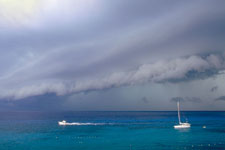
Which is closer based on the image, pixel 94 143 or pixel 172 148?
pixel 172 148

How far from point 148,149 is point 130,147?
6347 millimetres

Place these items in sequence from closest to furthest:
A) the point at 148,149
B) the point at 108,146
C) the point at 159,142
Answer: the point at 148,149, the point at 108,146, the point at 159,142

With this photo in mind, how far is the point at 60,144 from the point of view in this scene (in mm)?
82375

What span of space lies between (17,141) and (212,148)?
225ft

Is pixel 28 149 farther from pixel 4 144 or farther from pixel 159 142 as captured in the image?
pixel 159 142

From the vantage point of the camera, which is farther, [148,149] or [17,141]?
[17,141]

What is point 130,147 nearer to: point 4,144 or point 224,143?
point 224,143

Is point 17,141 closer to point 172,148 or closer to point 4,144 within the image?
point 4,144

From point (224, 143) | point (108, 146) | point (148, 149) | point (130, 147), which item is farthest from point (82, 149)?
point (224, 143)


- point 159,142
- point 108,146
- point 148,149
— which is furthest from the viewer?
point 159,142

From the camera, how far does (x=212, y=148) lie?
73062 mm

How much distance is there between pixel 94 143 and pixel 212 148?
39.0 meters

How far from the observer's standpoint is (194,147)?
74.9 metres

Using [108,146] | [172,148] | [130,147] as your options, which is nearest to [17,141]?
[108,146]
